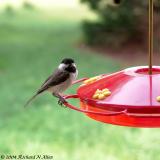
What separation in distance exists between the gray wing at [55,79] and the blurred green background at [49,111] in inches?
111

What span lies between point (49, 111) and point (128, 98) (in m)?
5.92

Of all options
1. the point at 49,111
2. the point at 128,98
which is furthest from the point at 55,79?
the point at 49,111

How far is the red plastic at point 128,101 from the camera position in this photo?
9.97 feet

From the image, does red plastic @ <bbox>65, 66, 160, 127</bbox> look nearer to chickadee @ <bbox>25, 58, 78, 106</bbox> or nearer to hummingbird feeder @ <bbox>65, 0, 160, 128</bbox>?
hummingbird feeder @ <bbox>65, 0, 160, 128</bbox>

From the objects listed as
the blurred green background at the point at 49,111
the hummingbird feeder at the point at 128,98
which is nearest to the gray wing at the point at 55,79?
the hummingbird feeder at the point at 128,98

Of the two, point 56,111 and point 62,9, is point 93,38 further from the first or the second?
point 62,9

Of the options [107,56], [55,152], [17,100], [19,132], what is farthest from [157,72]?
[107,56]

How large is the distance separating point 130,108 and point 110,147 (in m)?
4.06

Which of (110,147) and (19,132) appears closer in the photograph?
(110,147)

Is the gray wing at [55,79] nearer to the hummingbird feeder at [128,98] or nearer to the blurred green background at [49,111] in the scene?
the hummingbird feeder at [128,98]

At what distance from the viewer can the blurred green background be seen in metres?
6.98

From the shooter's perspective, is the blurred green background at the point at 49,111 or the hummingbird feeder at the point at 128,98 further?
the blurred green background at the point at 49,111

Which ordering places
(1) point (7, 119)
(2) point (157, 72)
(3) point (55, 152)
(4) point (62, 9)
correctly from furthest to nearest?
1. (4) point (62, 9)
2. (1) point (7, 119)
3. (3) point (55, 152)
4. (2) point (157, 72)

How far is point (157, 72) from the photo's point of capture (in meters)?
3.42
